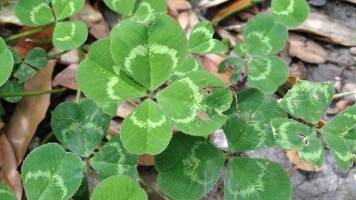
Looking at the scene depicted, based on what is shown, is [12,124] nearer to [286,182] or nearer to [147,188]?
[147,188]

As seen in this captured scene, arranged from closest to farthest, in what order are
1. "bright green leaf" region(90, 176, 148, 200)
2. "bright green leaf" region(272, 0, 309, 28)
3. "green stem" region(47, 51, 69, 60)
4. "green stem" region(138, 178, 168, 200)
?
1. "bright green leaf" region(90, 176, 148, 200)
2. "green stem" region(138, 178, 168, 200)
3. "bright green leaf" region(272, 0, 309, 28)
4. "green stem" region(47, 51, 69, 60)

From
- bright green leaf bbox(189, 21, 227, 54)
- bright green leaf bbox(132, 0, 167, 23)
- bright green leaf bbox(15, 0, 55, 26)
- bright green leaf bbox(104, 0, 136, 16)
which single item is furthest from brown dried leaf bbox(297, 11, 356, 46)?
bright green leaf bbox(15, 0, 55, 26)

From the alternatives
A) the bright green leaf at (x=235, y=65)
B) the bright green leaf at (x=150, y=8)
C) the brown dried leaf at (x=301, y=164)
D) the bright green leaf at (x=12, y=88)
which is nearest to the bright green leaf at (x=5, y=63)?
the bright green leaf at (x=12, y=88)

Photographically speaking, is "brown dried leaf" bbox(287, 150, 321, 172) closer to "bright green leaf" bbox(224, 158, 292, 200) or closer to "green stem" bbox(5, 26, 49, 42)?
"bright green leaf" bbox(224, 158, 292, 200)

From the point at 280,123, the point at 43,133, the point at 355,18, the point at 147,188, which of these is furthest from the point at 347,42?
the point at 43,133

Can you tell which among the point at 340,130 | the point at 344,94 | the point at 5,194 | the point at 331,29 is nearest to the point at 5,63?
the point at 5,194

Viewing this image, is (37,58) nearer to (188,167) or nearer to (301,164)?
(188,167)
